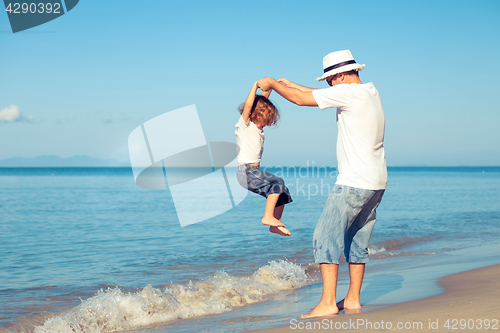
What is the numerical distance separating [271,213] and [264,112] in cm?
111

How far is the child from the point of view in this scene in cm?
429

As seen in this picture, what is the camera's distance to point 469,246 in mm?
9062

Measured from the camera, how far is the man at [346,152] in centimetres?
317

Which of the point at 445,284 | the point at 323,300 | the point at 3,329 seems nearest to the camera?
the point at 323,300

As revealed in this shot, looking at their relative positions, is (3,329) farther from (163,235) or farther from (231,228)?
(231,228)

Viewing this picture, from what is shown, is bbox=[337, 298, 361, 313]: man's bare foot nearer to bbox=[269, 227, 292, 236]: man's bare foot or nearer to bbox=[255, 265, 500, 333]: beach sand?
bbox=[255, 265, 500, 333]: beach sand

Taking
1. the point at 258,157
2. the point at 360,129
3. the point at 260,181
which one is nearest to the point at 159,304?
the point at 260,181

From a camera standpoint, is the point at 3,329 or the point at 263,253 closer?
the point at 3,329

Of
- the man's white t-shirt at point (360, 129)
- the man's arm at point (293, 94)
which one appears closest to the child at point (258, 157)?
the man's arm at point (293, 94)

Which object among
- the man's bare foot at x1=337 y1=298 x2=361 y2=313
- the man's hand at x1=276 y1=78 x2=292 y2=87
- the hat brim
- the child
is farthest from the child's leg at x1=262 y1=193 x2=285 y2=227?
the hat brim

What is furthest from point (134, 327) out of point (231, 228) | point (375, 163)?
point (231, 228)

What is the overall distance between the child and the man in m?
0.83

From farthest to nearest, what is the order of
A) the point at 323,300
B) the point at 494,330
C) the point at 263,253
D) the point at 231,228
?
the point at 231,228, the point at 263,253, the point at 323,300, the point at 494,330

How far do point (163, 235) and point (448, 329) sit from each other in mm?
9732
